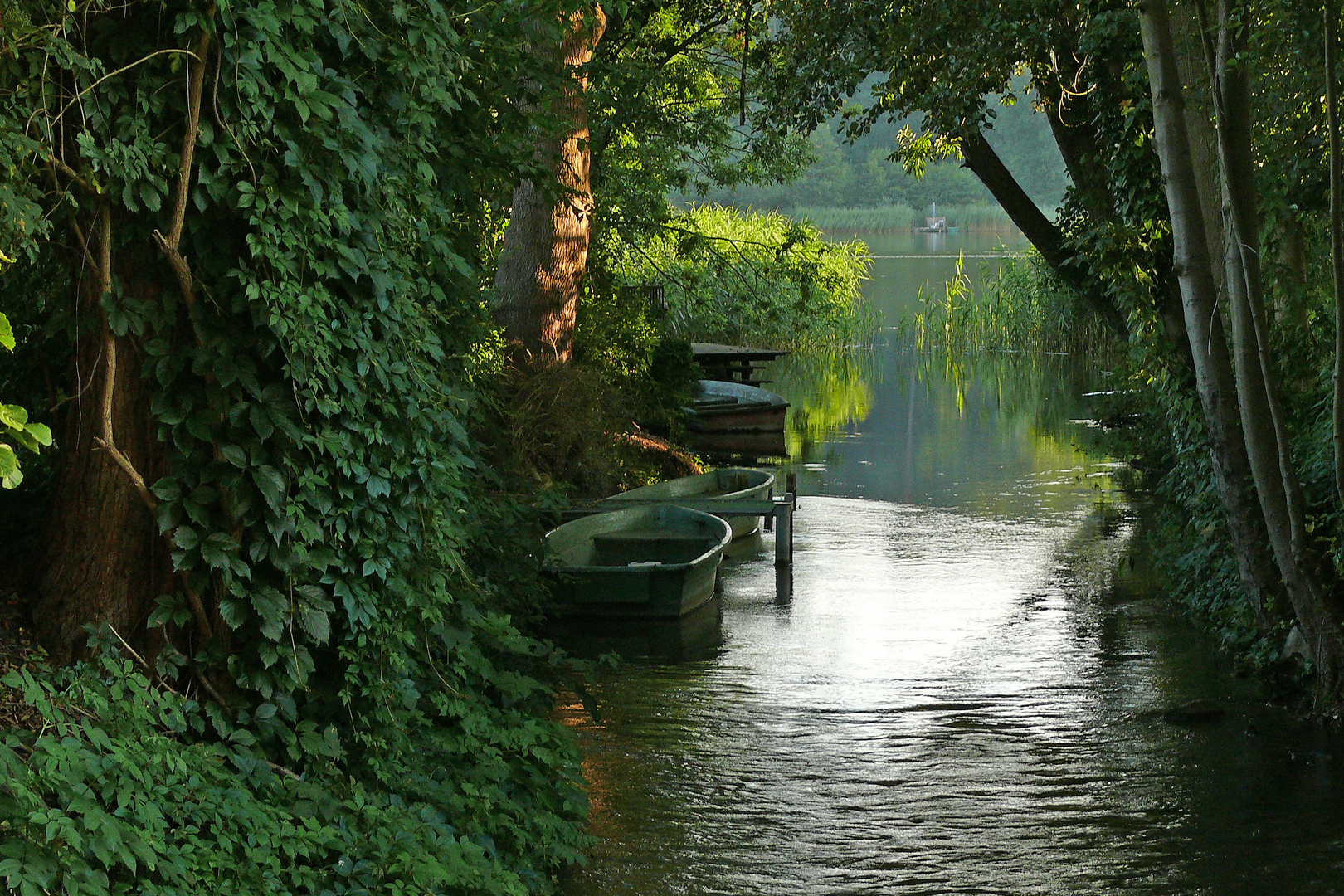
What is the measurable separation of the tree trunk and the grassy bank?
2717 inches

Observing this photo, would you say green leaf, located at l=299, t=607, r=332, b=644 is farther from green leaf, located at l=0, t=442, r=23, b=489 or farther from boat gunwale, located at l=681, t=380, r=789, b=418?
boat gunwale, located at l=681, t=380, r=789, b=418

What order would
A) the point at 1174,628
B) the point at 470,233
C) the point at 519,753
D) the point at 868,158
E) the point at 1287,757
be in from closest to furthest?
the point at 519,753, the point at 470,233, the point at 1287,757, the point at 1174,628, the point at 868,158

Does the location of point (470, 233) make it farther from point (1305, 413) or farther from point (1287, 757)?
point (1305, 413)

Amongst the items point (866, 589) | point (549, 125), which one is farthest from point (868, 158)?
point (549, 125)

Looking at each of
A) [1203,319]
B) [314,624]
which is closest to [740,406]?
[1203,319]

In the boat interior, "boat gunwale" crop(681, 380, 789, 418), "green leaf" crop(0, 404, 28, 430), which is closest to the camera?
"green leaf" crop(0, 404, 28, 430)

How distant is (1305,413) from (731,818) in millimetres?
5167

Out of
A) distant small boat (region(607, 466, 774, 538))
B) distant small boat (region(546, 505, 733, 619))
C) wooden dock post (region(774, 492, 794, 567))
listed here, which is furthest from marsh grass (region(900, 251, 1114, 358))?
distant small boat (region(546, 505, 733, 619))

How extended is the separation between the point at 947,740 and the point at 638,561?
13.9ft

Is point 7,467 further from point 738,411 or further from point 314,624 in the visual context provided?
point 738,411

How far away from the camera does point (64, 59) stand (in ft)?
12.4

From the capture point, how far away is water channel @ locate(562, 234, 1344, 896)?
5.90 m

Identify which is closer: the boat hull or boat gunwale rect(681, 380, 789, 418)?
the boat hull

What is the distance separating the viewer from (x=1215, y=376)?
826 centimetres
